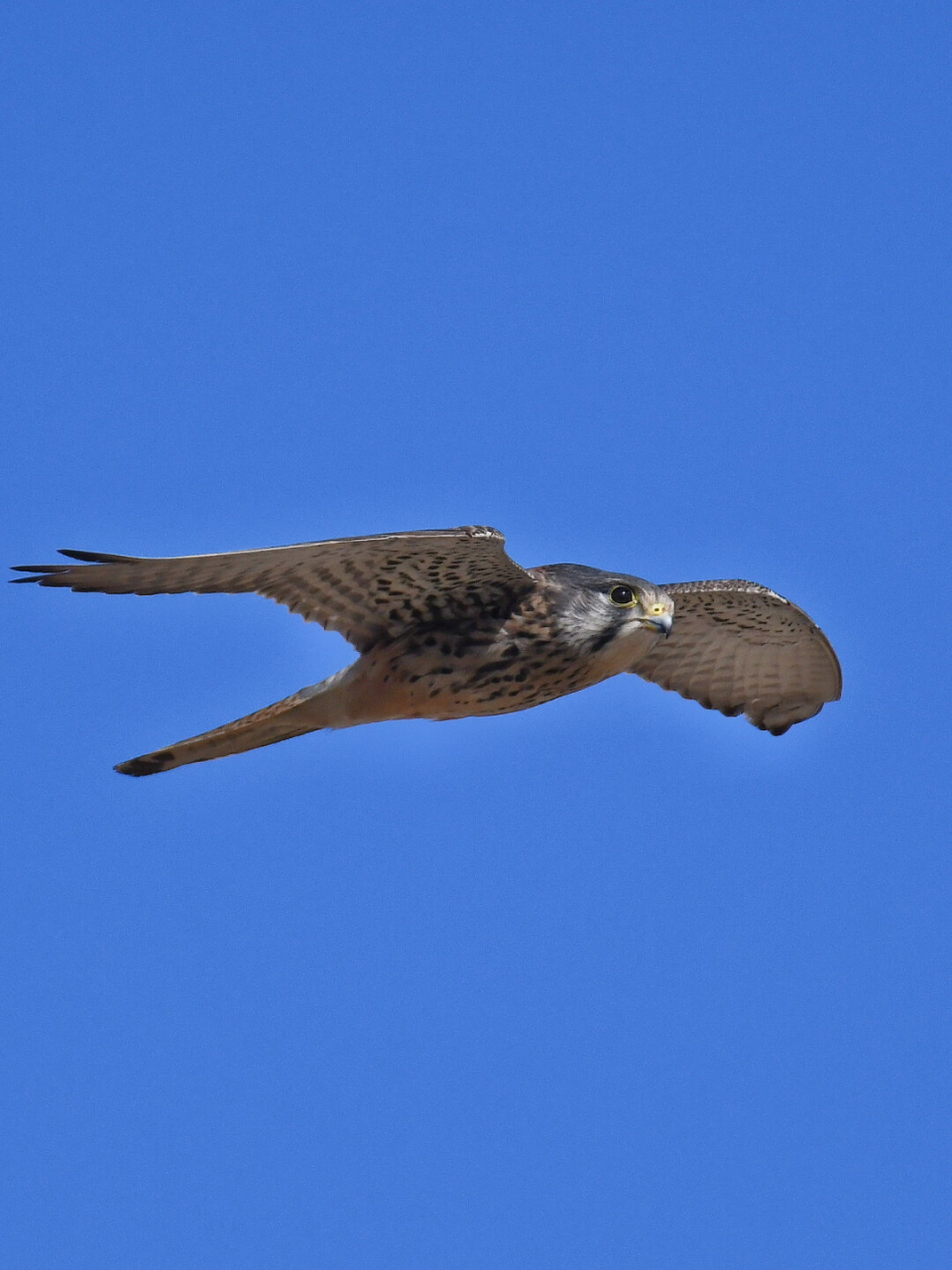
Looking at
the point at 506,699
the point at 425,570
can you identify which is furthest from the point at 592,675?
the point at 425,570

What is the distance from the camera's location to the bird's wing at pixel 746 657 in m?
10.3

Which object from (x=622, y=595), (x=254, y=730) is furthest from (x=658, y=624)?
(x=254, y=730)

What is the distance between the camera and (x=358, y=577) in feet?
28.3

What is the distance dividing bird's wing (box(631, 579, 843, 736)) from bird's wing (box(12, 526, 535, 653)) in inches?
68.6

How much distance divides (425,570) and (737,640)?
2763mm

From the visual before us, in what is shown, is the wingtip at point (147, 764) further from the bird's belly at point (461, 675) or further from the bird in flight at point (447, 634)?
the bird's belly at point (461, 675)

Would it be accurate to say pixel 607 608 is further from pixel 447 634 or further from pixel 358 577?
pixel 358 577

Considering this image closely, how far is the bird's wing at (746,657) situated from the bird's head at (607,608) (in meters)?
1.13

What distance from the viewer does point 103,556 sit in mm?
7145

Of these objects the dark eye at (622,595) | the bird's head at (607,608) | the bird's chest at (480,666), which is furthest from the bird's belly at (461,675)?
the dark eye at (622,595)

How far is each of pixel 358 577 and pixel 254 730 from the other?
0.96 meters

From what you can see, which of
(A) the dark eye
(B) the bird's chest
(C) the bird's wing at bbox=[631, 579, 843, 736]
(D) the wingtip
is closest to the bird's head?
(A) the dark eye

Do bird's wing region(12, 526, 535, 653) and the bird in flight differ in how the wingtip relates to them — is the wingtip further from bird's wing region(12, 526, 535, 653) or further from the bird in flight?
bird's wing region(12, 526, 535, 653)

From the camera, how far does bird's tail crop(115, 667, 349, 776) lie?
8805 millimetres
